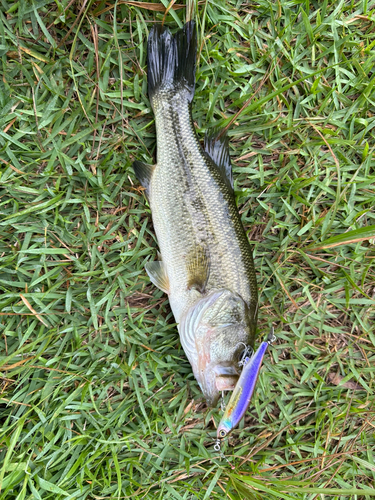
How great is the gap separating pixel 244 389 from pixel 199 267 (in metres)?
0.79

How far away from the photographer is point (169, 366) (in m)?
2.40

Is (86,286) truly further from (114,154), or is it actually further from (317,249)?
(317,249)

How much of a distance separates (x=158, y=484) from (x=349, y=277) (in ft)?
6.69

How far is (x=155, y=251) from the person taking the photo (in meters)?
2.44

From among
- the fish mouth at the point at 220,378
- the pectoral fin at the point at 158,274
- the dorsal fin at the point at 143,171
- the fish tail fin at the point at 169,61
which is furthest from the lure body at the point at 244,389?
the fish tail fin at the point at 169,61

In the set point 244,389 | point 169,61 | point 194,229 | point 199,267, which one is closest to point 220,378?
point 244,389

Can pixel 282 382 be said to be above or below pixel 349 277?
below

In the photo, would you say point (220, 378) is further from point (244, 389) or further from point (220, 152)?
point (220, 152)

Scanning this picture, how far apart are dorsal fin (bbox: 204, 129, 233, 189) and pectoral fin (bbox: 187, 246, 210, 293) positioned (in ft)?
1.73

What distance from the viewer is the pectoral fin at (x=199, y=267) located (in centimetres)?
218

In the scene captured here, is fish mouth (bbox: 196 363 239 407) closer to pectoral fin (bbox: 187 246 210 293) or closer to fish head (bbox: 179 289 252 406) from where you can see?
fish head (bbox: 179 289 252 406)

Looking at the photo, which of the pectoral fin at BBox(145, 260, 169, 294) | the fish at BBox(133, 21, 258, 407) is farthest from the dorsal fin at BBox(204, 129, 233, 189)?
the pectoral fin at BBox(145, 260, 169, 294)

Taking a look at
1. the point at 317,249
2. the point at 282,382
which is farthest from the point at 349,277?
the point at 282,382

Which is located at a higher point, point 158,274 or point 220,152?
point 220,152
